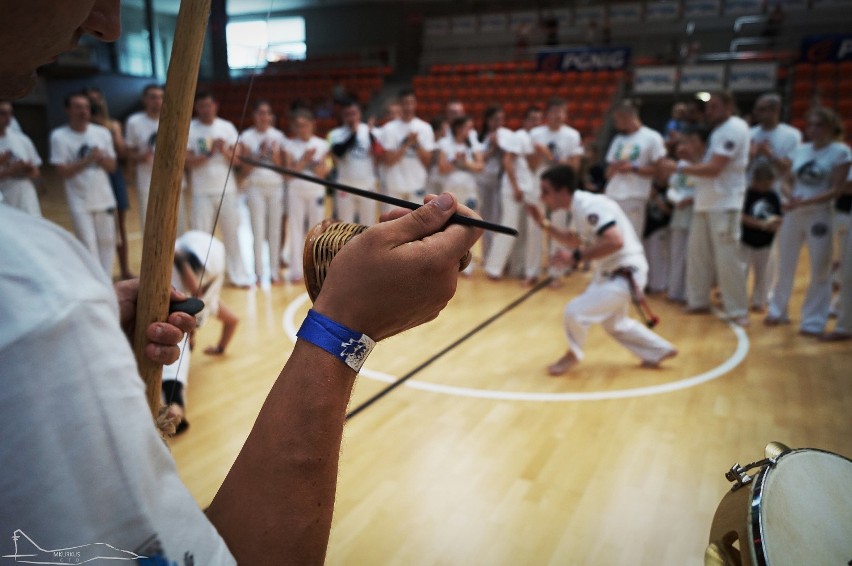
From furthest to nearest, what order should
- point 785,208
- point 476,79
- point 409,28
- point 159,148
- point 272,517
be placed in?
point 409,28 → point 476,79 → point 785,208 → point 159,148 → point 272,517

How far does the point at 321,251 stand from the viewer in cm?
92

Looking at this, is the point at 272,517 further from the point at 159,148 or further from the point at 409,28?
the point at 409,28

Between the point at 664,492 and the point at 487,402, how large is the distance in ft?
4.27

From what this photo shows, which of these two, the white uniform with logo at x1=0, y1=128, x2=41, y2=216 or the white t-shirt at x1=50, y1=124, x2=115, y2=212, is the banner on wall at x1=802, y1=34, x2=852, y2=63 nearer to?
the white t-shirt at x1=50, y1=124, x2=115, y2=212

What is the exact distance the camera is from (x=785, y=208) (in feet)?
17.6

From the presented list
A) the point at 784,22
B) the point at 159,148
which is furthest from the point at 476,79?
the point at 159,148

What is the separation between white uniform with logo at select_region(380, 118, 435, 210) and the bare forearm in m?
6.82

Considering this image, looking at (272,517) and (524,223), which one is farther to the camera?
(524,223)

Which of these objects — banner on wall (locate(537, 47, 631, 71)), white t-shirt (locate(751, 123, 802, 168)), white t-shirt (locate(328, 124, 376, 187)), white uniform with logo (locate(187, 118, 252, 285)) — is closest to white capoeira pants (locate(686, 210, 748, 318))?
white t-shirt (locate(751, 123, 802, 168))

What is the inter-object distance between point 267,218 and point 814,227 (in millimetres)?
5524

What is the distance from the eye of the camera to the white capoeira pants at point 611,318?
4.27 meters

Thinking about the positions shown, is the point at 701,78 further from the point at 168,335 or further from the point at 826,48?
the point at 168,335

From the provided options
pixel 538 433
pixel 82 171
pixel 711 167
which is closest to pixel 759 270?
pixel 711 167

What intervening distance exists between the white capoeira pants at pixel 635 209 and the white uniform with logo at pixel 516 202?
1181mm
